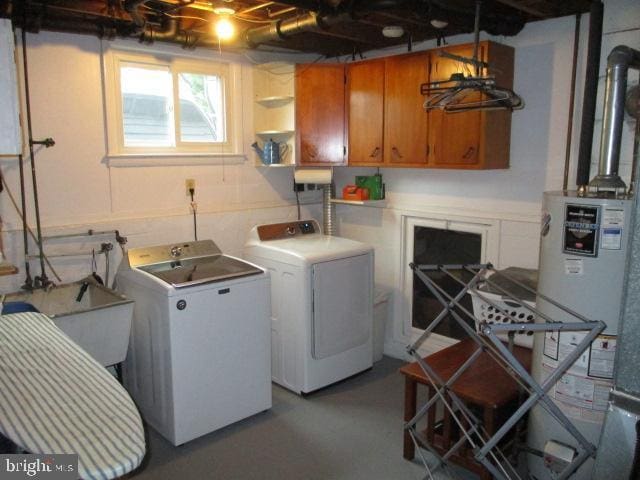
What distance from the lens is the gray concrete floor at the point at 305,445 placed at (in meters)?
2.73

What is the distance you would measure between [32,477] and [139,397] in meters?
2.45

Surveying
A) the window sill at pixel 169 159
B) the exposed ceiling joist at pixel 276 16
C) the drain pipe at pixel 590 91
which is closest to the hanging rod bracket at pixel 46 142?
the window sill at pixel 169 159

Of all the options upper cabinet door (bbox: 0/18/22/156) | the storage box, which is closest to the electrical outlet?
the storage box

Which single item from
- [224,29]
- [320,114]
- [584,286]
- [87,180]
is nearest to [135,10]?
[224,29]

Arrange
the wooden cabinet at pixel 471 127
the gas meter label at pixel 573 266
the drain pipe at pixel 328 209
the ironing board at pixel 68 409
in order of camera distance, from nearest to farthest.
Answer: the ironing board at pixel 68 409, the gas meter label at pixel 573 266, the wooden cabinet at pixel 471 127, the drain pipe at pixel 328 209

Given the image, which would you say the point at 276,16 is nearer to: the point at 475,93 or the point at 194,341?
the point at 475,93

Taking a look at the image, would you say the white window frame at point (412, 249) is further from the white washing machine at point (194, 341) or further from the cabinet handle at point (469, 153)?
the white washing machine at point (194, 341)

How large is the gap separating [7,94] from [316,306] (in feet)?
6.90

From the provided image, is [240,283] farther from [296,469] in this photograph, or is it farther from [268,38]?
[268,38]

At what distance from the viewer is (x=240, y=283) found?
3078 mm

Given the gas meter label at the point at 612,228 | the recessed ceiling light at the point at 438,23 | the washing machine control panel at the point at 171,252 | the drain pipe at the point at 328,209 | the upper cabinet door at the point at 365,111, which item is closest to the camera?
the gas meter label at the point at 612,228

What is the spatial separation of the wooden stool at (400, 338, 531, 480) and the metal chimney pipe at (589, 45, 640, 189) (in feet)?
3.38

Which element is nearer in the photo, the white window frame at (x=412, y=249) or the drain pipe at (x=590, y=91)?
the drain pipe at (x=590, y=91)

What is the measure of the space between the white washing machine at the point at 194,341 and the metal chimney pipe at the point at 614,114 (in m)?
1.92
